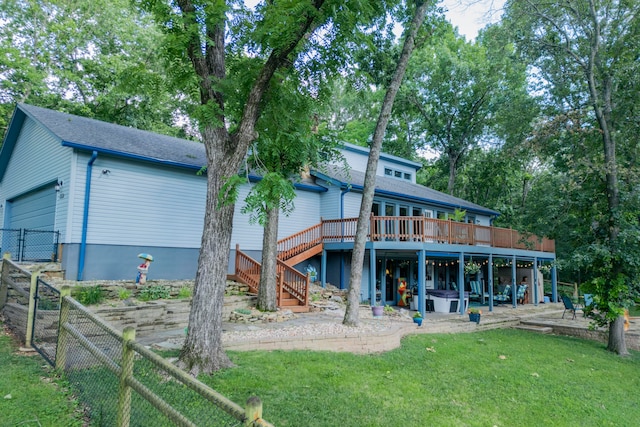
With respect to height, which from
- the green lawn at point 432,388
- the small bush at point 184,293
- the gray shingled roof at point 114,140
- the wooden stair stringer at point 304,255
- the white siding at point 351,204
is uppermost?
the gray shingled roof at point 114,140

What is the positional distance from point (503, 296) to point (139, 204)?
15.0 meters

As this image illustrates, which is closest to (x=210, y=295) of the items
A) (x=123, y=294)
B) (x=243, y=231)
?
(x=123, y=294)

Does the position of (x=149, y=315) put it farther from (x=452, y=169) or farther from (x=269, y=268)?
(x=452, y=169)

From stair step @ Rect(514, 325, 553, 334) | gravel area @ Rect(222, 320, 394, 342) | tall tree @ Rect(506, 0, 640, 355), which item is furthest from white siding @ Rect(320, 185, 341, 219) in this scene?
tall tree @ Rect(506, 0, 640, 355)

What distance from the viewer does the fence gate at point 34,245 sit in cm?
1006

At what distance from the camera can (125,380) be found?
3119 mm

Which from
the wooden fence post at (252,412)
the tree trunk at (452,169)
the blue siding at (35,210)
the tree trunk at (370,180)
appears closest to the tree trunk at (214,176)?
the wooden fence post at (252,412)

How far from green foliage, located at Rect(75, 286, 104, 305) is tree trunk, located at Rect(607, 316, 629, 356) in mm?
12860

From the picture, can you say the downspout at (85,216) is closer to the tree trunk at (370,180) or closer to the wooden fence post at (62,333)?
the wooden fence post at (62,333)

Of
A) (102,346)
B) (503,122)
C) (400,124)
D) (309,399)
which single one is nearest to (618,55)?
(503,122)

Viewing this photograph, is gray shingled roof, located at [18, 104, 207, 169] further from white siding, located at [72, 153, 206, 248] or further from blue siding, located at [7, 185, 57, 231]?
blue siding, located at [7, 185, 57, 231]

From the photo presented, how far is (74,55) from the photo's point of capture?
2133 cm

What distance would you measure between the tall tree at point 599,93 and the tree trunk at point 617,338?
22mm

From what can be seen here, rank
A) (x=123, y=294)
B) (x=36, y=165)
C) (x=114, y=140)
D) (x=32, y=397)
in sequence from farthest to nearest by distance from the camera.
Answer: (x=36, y=165), (x=114, y=140), (x=123, y=294), (x=32, y=397)
